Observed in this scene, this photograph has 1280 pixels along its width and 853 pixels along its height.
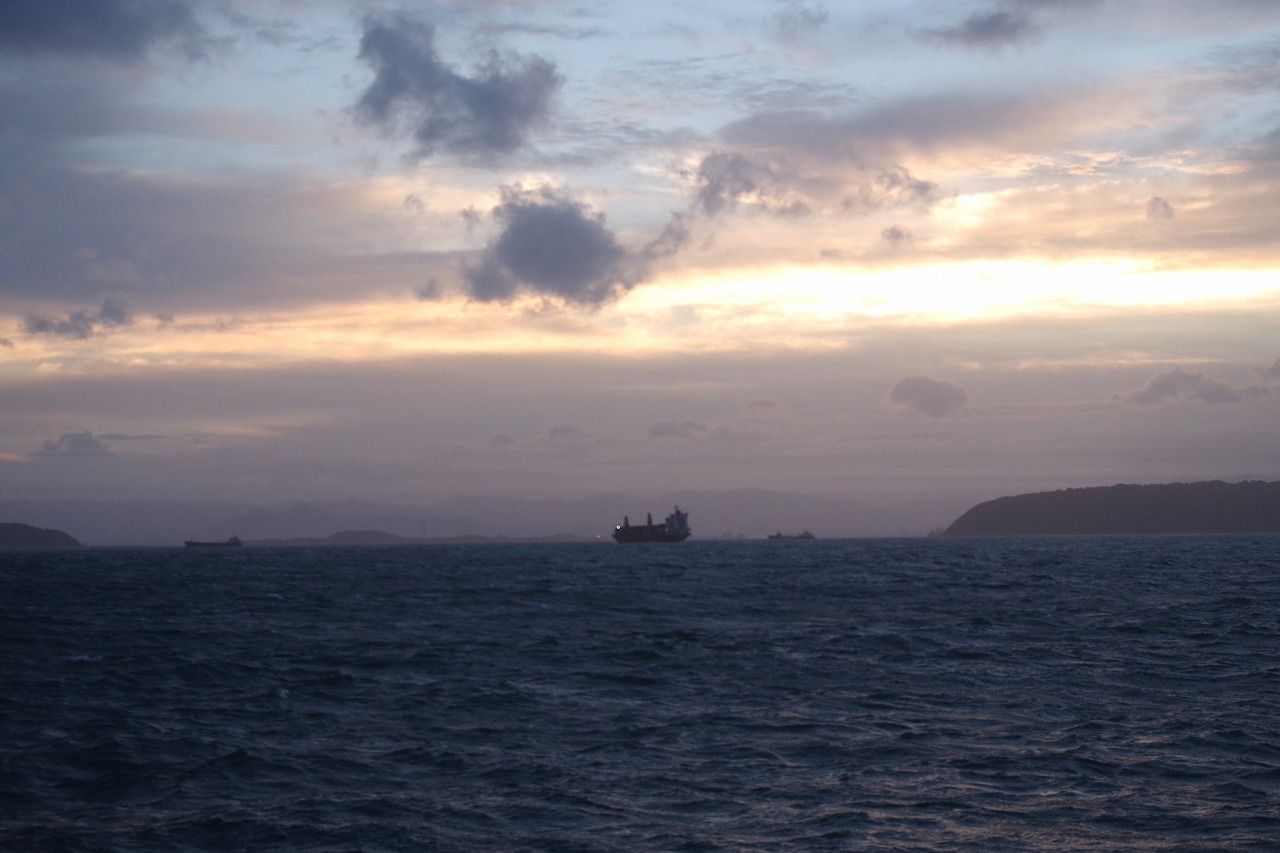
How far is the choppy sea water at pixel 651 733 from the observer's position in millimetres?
21594

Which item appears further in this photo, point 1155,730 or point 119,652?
point 119,652

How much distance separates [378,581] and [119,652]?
60.1 m

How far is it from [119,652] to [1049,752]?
36.5 meters

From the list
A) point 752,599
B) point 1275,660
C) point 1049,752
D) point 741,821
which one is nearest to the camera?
point 741,821

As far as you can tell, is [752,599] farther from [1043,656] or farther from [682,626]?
[1043,656]

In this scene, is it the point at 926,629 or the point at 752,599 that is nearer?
the point at 926,629

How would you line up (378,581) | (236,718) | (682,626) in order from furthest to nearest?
(378,581) < (682,626) < (236,718)

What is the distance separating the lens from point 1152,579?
94.2 metres

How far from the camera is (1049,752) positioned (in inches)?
1057

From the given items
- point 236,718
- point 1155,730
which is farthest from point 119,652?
point 1155,730

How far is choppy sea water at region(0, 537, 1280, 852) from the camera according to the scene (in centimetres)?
2159

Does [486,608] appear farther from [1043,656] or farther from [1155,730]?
[1155,730]

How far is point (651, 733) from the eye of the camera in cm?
3008

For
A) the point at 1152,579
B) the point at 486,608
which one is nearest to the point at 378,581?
the point at 486,608
